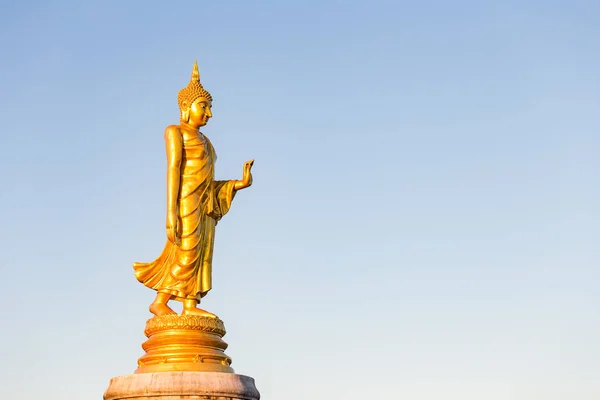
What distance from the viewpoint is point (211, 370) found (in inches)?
603

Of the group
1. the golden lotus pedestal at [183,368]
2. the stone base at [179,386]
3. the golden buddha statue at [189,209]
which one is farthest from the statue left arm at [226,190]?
the stone base at [179,386]

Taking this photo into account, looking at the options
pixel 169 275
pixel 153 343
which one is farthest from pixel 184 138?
pixel 153 343

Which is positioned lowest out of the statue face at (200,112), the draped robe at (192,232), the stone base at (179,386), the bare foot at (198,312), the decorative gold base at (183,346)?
the stone base at (179,386)

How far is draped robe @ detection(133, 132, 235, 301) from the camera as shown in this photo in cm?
1639

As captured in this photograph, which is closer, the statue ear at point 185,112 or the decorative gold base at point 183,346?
the decorative gold base at point 183,346

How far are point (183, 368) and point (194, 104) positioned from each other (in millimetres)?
4609

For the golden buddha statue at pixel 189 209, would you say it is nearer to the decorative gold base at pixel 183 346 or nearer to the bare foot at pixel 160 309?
the bare foot at pixel 160 309

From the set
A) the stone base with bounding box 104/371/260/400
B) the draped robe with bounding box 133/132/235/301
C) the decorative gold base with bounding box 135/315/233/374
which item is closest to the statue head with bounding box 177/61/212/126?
the draped robe with bounding box 133/132/235/301

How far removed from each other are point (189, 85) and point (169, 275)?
3361 millimetres

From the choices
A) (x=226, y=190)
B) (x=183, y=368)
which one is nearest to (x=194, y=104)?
(x=226, y=190)

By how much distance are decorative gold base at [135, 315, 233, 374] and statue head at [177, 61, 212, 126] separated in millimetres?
3500

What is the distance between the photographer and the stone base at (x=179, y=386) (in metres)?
14.8

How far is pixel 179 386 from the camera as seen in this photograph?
14.8 metres

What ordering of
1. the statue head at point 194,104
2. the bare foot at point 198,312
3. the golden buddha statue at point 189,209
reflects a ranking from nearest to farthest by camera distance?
the bare foot at point 198,312, the golden buddha statue at point 189,209, the statue head at point 194,104
